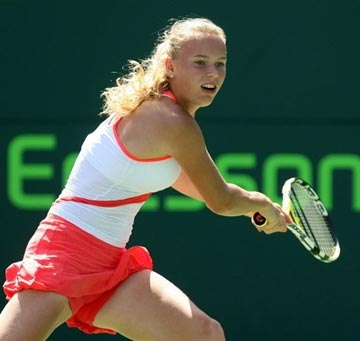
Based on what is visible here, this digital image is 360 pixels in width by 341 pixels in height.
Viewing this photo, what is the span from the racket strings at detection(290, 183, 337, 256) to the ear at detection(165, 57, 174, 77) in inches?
28.1

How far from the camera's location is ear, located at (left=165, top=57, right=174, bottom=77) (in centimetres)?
400

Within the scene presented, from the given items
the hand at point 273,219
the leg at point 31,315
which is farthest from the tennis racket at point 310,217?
the leg at point 31,315

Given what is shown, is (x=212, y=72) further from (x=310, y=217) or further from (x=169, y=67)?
(x=310, y=217)

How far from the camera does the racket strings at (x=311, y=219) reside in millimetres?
4426

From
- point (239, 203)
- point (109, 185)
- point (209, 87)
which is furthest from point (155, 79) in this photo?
point (239, 203)

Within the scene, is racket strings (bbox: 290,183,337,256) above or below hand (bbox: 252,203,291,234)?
below

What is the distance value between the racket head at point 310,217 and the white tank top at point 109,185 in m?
0.59

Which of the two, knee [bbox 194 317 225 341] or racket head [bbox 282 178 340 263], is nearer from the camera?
knee [bbox 194 317 225 341]

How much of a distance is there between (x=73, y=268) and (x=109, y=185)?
0.29 m

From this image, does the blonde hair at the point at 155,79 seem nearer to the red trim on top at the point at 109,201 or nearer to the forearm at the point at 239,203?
the red trim on top at the point at 109,201

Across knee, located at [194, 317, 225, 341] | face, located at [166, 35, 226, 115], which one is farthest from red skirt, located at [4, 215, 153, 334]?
face, located at [166, 35, 226, 115]

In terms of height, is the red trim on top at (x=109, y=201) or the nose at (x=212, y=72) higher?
the nose at (x=212, y=72)

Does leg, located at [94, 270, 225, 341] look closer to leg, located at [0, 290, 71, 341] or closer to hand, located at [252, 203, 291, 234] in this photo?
leg, located at [0, 290, 71, 341]

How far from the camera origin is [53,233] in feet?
12.9
